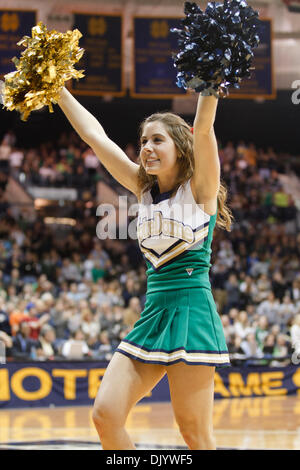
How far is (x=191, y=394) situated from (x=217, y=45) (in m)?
1.24

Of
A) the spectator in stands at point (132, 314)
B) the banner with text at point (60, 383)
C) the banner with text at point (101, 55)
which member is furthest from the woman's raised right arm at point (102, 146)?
the banner with text at point (101, 55)

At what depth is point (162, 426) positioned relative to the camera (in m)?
6.88

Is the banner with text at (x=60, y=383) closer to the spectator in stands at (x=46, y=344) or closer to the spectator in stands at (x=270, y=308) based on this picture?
the spectator in stands at (x=46, y=344)

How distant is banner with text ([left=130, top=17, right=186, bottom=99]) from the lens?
38.1ft

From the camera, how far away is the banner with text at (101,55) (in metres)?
11.5

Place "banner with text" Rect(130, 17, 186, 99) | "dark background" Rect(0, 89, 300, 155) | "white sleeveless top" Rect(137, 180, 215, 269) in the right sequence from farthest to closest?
"dark background" Rect(0, 89, 300, 155), "banner with text" Rect(130, 17, 186, 99), "white sleeveless top" Rect(137, 180, 215, 269)

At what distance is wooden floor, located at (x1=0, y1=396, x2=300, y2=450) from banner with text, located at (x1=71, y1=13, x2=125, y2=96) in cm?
544

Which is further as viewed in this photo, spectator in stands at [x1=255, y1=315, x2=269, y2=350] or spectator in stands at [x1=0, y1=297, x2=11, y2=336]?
spectator in stands at [x1=255, y1=315, x2=269, y2=350]

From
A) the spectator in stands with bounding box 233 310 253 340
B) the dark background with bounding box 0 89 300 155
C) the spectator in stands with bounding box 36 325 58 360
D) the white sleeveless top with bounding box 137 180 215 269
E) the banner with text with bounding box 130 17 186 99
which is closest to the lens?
the white sleeveless top with bounding box 137 180 215 269

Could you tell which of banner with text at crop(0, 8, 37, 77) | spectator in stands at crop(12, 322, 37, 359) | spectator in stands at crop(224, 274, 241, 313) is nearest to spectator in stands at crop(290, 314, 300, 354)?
spectator in stands at crop(224, 274, 241, 313)

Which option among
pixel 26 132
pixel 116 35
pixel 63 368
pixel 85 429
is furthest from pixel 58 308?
pixel 26 132

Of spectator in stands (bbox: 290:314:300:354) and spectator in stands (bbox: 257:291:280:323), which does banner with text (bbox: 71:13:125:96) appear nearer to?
spectator in stands (bbox: 257:291:280:323)

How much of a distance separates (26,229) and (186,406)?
38.2ft

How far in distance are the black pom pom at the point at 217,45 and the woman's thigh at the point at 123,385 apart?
1.01 meters
